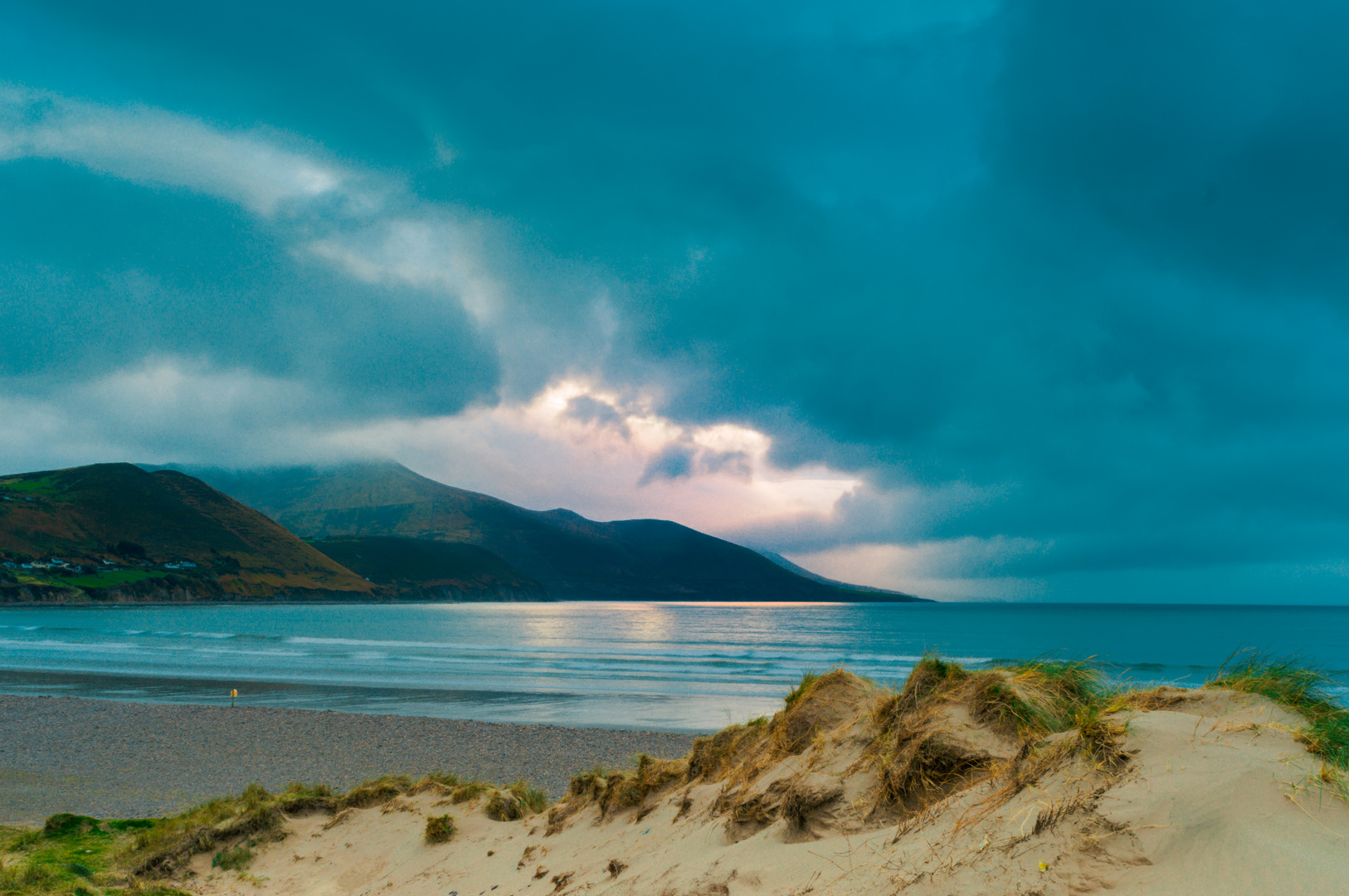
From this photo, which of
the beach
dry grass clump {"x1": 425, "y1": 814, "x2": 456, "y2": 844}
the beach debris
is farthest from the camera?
the beach

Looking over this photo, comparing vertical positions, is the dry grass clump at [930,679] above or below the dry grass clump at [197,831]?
above

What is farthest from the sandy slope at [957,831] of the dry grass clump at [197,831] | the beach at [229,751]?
the beach at [229,751]

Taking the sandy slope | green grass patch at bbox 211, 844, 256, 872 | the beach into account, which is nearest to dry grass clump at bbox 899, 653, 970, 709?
the sandy slope

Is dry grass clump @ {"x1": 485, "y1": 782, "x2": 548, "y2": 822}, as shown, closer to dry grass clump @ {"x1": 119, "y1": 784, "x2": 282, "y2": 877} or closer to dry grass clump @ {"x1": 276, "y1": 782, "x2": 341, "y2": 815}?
dry grass clump @ {"x1": 276, "y1": 782, "x2": 341, "y2": 815}

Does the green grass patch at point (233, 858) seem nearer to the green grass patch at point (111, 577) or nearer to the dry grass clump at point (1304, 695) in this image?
the dry grass clump at point (1304, 695)

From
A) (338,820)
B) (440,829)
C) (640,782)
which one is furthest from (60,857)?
(640,782)

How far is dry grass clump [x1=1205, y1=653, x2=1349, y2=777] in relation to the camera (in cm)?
342

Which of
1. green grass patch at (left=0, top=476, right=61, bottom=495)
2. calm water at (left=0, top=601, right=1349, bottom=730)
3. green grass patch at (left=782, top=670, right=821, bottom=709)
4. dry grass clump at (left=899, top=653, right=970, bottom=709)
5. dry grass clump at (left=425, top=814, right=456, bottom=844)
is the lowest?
calm water at (left=0, top=601, right=1349, bottom=730)

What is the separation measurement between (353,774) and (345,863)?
461 inches

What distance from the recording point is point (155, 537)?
187625 millimetres

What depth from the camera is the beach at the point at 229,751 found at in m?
14.7

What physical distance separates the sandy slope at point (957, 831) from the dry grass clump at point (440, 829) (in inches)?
3.5

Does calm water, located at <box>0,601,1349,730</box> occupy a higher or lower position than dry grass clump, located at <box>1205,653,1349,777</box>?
lower

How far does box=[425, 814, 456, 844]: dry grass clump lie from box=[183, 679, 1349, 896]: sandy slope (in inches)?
3.5
